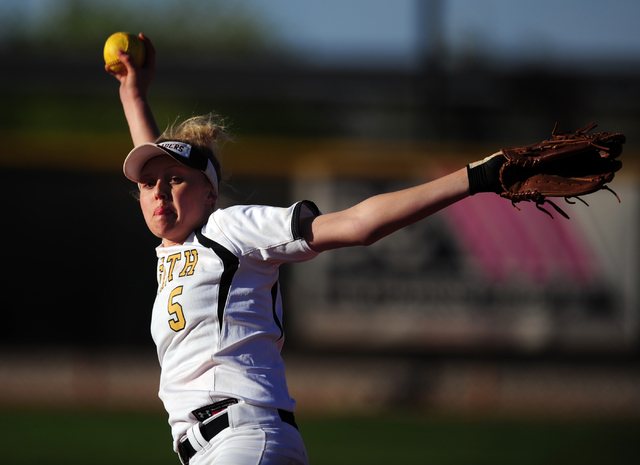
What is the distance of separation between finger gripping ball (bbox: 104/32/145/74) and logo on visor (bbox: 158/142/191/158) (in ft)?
2.67

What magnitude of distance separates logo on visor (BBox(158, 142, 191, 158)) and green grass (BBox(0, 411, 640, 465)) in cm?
443

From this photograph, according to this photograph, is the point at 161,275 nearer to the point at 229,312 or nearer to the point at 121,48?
the point at 229,312

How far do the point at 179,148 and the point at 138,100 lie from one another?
0.74 meters

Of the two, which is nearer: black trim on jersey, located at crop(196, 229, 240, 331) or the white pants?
the white pants

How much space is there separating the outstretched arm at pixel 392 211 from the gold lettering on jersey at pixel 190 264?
463 millimetres

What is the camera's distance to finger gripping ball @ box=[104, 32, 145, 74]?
293cm

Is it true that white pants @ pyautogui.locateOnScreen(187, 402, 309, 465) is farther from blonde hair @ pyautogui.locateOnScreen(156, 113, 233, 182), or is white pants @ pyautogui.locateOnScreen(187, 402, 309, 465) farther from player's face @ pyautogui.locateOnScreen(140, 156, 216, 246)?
blonde hair @ pyautogui.locateOnScreen(156, 113, 233, 182)

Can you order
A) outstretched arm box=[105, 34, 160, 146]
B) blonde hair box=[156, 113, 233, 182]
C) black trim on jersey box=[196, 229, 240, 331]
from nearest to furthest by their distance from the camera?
black trim on jersey box=[196, 229, 240, 331] → blonde hair box=[156, 113, 233, 182] → outstretched arm box=[105, 34, 160, 146]

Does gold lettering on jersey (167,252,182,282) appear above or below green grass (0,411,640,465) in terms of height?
above

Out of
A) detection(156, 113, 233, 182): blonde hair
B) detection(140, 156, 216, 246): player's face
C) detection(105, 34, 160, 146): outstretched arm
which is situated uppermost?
detection(105, 34, 160, 146): outstretched arm

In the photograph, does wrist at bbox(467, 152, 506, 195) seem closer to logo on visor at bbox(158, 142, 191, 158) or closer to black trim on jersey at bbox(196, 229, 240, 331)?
black trim on jersey at bbox(196, 229, 240, 331)

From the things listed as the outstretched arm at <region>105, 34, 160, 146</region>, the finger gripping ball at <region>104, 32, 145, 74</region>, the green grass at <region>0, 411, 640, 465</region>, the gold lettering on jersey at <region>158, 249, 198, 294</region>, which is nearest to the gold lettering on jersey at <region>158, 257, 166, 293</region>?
the gold lettering on jersey at <region>158, 249, 198, 294</region>

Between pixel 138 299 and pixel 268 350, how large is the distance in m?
7.36

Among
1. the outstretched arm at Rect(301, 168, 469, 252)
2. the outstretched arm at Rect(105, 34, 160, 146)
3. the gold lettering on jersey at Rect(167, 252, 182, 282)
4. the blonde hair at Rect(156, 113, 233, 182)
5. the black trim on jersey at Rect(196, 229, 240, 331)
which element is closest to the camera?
the outstretched arm at Rect(301, 168, 469, 252)
